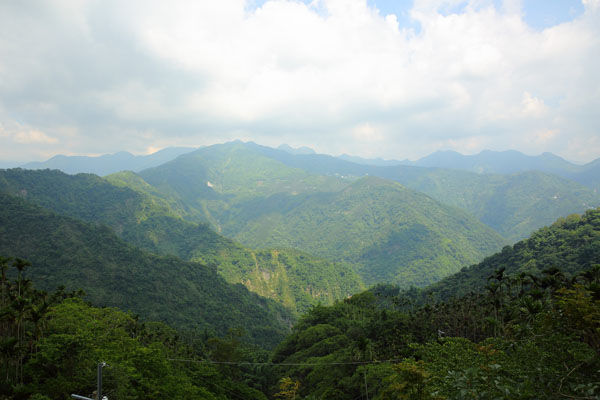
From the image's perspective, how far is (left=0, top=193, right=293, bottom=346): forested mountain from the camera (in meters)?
94.2

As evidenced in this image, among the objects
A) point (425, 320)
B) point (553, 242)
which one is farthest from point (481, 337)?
point (553, 242)

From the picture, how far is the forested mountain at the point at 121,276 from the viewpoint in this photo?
9419 cm

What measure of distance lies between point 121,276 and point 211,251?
77343mm

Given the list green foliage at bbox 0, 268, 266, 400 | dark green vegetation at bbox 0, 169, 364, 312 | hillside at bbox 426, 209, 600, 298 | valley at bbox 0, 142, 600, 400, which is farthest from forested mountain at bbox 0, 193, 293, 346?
green foliage at bbox 0, 268, 266, 400

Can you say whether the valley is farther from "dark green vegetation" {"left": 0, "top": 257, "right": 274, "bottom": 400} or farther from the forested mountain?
the forested mountain

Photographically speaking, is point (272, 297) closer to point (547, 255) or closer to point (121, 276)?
point (121, 276)

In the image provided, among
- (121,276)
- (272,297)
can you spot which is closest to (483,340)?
(121,276)

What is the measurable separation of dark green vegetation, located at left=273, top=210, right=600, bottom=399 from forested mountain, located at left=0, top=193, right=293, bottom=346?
49616 millimetres

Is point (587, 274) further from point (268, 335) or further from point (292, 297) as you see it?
point (292, 297)

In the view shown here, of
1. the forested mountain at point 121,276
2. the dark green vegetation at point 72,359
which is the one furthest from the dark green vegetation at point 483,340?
the forested mountain at point 121,276

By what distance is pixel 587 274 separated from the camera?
29.0 meters

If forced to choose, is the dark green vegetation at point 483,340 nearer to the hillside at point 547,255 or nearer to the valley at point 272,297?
the valley at point 272,297

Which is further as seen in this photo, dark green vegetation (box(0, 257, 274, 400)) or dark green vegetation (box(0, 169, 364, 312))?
dark green vegetation (box(0, 169, 364, 312))

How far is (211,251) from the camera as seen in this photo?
184m
